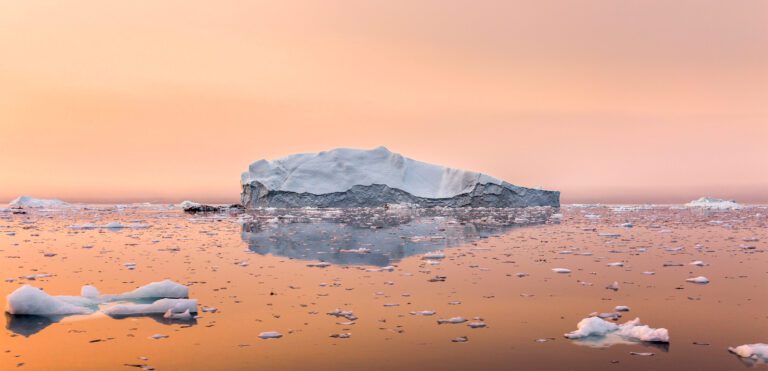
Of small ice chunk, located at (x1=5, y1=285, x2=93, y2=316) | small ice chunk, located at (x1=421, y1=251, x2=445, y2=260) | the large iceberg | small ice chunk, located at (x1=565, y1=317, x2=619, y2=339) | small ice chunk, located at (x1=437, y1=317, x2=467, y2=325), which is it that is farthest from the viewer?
the large iceberg

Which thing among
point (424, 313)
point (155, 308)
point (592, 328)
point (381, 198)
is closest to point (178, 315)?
point (155, 308)

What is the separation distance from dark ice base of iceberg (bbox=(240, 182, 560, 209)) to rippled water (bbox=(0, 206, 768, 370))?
31.4 meters

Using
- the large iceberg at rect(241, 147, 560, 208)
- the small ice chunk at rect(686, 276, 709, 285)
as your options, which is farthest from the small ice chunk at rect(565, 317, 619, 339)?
the large iceberg at rect(241, 147, 560, 208)

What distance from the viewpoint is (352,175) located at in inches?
1764

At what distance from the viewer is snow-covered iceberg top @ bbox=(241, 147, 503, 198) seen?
44.3m

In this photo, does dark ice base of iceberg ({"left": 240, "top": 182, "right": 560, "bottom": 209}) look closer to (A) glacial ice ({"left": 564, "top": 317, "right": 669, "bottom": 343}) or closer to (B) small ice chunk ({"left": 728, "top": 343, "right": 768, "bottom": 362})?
(A) glacial ice ({"left": 564, "top": 317, "right": 669, "bottom": 343})

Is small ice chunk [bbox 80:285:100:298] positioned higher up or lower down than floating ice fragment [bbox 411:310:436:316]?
higher up

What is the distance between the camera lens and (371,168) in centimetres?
4581

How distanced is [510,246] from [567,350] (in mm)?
8773

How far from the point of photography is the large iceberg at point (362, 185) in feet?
145

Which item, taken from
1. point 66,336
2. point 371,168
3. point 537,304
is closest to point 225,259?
point 66,336

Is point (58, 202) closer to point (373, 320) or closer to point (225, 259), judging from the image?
point (225, 259)

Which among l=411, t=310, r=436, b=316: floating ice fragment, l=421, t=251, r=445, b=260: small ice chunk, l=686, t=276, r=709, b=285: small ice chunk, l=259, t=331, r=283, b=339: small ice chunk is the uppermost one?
l=421, t=251, r=445, b=260: small ice chunk

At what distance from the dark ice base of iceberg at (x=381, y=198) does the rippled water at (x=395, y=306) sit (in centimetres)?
3145
